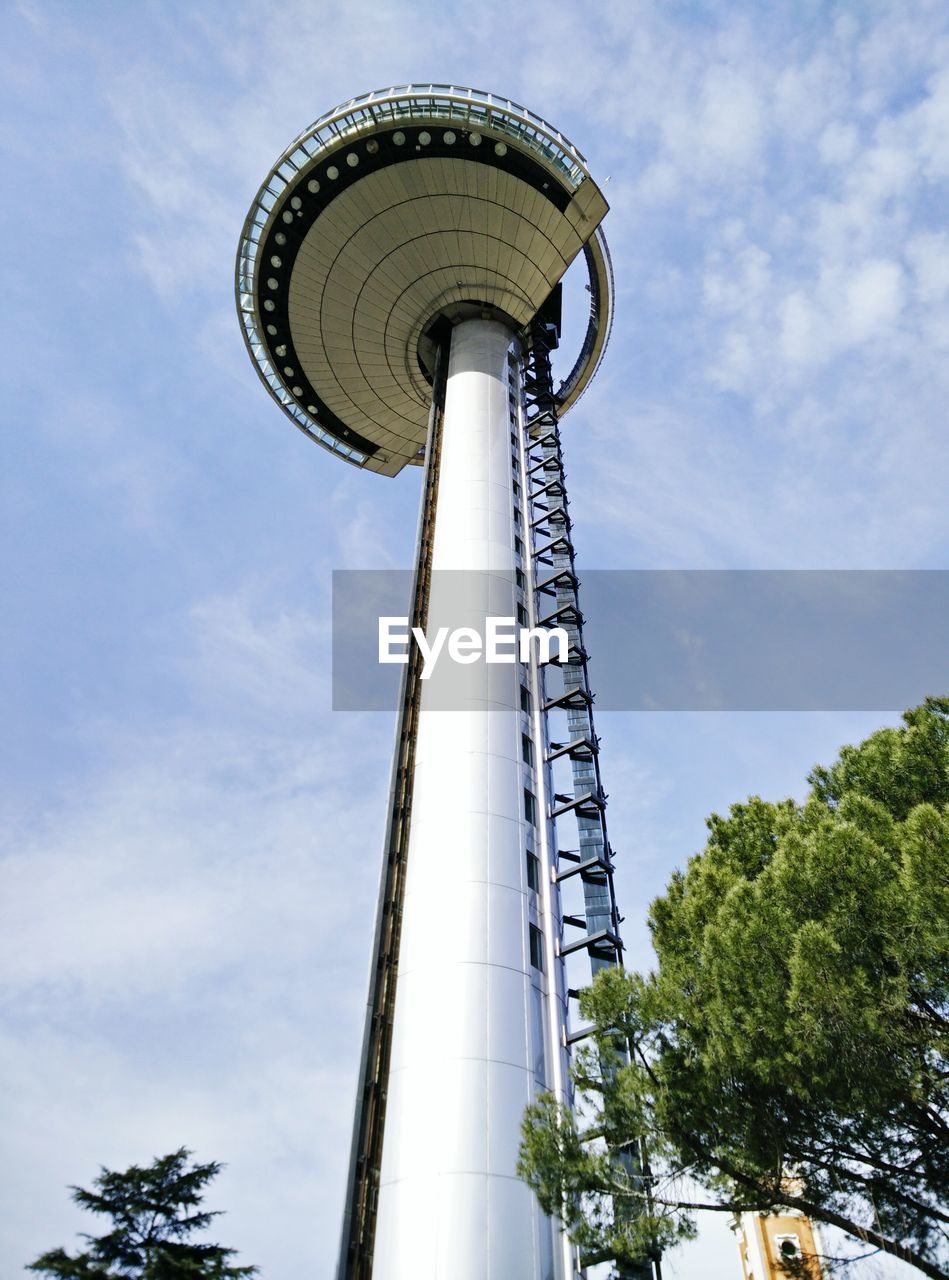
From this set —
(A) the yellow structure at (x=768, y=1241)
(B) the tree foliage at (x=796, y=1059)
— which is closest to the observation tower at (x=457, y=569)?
(B) the tree foliage at (x=796, y=1059)

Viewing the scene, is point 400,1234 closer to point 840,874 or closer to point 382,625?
point 840,874

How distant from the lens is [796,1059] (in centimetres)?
1056

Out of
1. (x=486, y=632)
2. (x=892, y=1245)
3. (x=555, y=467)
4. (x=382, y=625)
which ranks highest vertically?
(x=555, y=467)

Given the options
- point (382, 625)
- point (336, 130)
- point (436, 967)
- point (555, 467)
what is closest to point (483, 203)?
point (336, 130)

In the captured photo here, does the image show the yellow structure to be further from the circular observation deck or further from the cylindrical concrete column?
the circular observation deck

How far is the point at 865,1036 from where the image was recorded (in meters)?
10.3

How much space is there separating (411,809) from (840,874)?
11597 mm

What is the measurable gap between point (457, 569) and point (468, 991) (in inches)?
482

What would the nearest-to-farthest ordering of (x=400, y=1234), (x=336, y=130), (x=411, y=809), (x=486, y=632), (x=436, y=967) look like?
(x=400, y=1234) < (x=436, y=967) < (x=411, y=809) < (x=486, y=632) < (x=336, y=130)

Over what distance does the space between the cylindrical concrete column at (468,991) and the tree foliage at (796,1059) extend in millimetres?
2336

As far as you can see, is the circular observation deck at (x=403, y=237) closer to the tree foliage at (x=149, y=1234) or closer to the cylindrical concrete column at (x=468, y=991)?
the cylindrical concrete column at (x=468, y=991)

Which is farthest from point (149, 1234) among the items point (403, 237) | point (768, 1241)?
point (403, 237)

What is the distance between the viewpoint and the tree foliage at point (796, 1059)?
10352 mm

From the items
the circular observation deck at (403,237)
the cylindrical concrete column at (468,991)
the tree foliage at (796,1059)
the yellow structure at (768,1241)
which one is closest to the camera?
the tree foliage at (796,1059)
